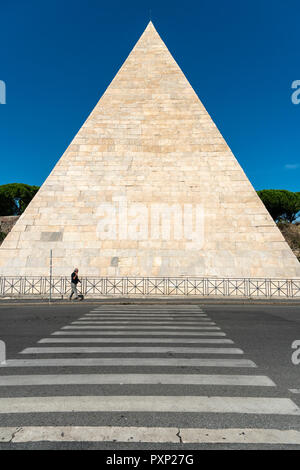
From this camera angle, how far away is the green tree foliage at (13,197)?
51.4 metres

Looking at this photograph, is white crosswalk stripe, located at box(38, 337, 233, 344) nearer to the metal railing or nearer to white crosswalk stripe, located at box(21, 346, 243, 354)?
white crosswalk stripe, located at box(21, 346, 243, 354)

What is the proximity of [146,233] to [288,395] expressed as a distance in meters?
14.8

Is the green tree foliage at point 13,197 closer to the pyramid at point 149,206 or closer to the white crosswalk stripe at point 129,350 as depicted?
the pyramid at point 149,206

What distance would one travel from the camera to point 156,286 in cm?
1680

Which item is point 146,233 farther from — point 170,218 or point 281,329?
point 281,329

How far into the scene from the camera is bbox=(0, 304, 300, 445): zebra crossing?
9.59ft

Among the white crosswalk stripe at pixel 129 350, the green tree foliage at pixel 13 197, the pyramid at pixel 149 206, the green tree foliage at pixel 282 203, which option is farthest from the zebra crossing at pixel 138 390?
the green tree foliage at pixel 13 197

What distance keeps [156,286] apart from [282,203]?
122ft

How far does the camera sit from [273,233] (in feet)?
59.1

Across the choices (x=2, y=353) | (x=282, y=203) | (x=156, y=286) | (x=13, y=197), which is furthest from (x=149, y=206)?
(x=13, y=197)

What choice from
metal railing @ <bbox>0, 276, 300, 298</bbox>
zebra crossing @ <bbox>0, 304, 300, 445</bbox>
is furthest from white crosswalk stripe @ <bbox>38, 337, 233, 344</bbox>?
metal railing @ <bbox>0, 276, 300, 298</bbox>

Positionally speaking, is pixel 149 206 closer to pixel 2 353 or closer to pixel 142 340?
pixel 142 340

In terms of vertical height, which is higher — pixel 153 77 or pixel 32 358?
pixel 153 77

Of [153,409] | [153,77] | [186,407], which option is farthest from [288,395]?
[153,77]
